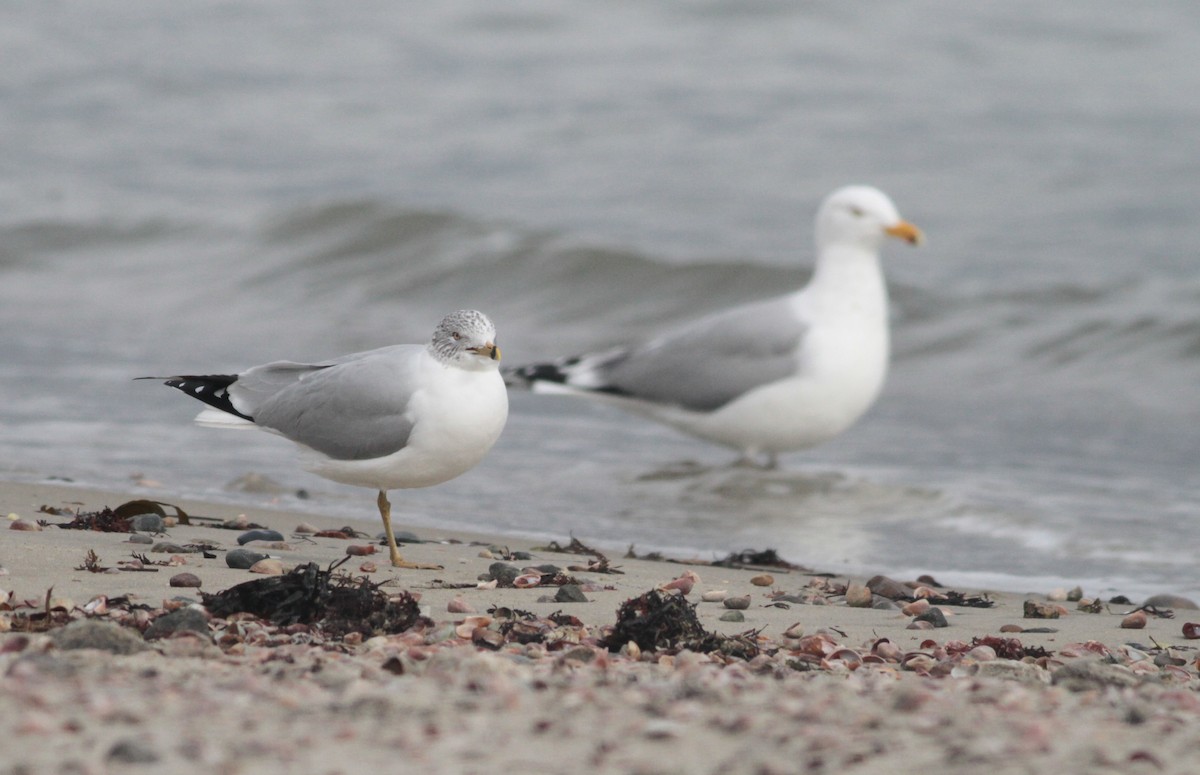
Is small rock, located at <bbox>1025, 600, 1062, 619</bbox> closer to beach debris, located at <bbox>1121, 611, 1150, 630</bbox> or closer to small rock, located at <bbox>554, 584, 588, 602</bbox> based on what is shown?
beach debris, located at <bbox>1121, 611, 1150, 630</bbox>

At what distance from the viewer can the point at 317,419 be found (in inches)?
208

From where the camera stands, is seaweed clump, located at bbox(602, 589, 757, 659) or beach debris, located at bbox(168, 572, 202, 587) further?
beach debris, located at bbox(168, 572, 202, 587)

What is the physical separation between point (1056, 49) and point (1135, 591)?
516 inches

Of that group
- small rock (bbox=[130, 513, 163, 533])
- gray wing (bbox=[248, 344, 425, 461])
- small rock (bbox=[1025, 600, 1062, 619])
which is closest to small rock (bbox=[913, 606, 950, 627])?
small rock (bbox=[1025, 600, 1062, 619])

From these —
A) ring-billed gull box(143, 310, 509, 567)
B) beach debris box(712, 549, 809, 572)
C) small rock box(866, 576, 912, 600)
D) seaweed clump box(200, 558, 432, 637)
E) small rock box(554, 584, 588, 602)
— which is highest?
ring-billed gull box(143, 310, 509, 567)

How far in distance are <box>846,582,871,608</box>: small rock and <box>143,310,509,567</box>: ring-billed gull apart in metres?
1.19

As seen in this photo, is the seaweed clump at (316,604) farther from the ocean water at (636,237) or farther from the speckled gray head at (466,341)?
the ocean water at (636,237)

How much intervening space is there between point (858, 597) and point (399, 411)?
4.99ft

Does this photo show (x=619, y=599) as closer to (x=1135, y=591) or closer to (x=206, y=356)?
(x=1135, y=591)

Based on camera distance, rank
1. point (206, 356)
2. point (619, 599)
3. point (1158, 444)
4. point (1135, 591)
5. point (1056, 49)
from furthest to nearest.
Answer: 1. point (1056, 49)
2. point (206, 356)
3. point (1158, 444)
4. point (1135, 591)
5. point (619, 599)

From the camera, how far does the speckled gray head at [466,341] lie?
5062mm

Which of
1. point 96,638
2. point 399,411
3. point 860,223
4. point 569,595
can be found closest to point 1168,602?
point 569,595

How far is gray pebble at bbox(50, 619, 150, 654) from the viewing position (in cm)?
343

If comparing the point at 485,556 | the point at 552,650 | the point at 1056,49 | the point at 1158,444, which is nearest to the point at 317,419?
the point at 485,556
